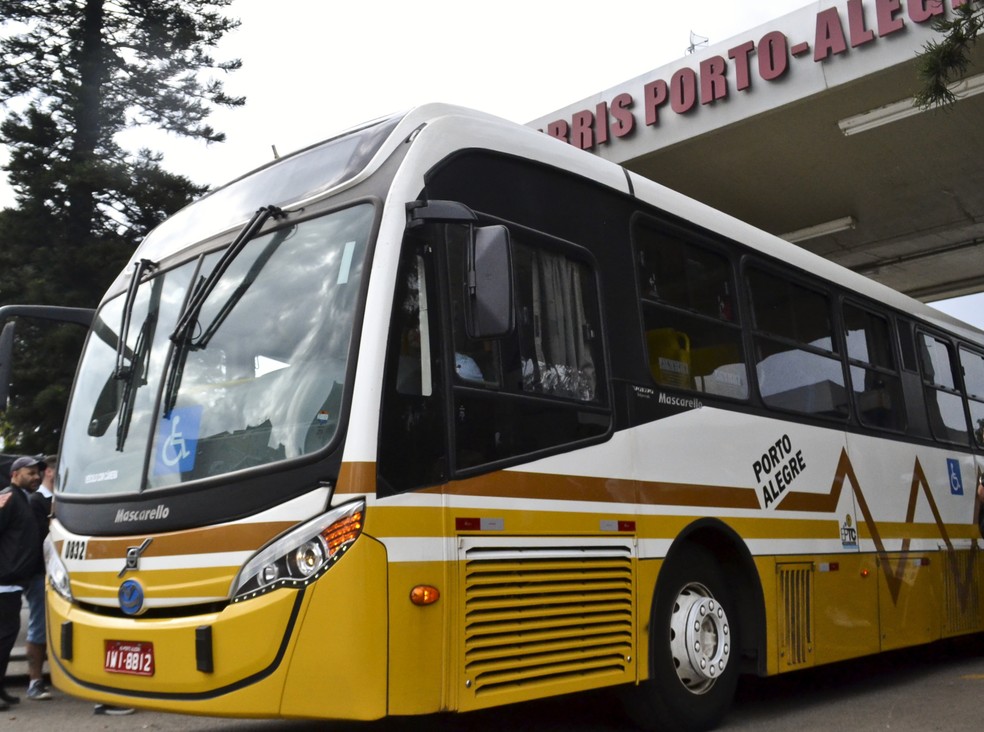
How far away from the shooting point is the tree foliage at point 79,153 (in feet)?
55.3

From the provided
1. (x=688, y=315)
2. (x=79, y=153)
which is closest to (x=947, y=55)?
(x=688, y=315)

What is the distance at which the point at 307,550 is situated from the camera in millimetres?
4488

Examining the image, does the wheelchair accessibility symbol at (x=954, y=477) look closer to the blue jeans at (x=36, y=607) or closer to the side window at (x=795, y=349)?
the side window at (x=795, y=349)

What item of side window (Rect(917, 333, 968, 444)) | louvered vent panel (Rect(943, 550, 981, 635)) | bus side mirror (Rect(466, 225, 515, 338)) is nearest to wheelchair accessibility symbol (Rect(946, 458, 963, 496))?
side window (Rect(917, 333, 968, 444))

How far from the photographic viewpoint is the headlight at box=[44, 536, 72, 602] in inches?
212

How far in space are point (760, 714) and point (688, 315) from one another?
2645mm

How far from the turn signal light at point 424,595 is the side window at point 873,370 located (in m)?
4.86

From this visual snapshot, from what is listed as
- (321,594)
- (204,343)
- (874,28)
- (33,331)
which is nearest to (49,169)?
(33,331)

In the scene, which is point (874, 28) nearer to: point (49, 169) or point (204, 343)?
point (204, 343)

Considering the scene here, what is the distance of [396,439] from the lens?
4.69 m

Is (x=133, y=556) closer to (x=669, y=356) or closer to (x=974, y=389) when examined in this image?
(x=669, y=356)

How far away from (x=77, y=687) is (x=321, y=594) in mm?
1619

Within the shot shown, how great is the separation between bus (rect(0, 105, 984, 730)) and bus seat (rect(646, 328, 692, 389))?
19 mm

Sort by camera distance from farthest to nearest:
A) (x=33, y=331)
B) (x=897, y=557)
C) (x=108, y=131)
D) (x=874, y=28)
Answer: (x=108, y=131) < (x=33, y=331) < (x=874, y=28) < (x=897, y=557)
